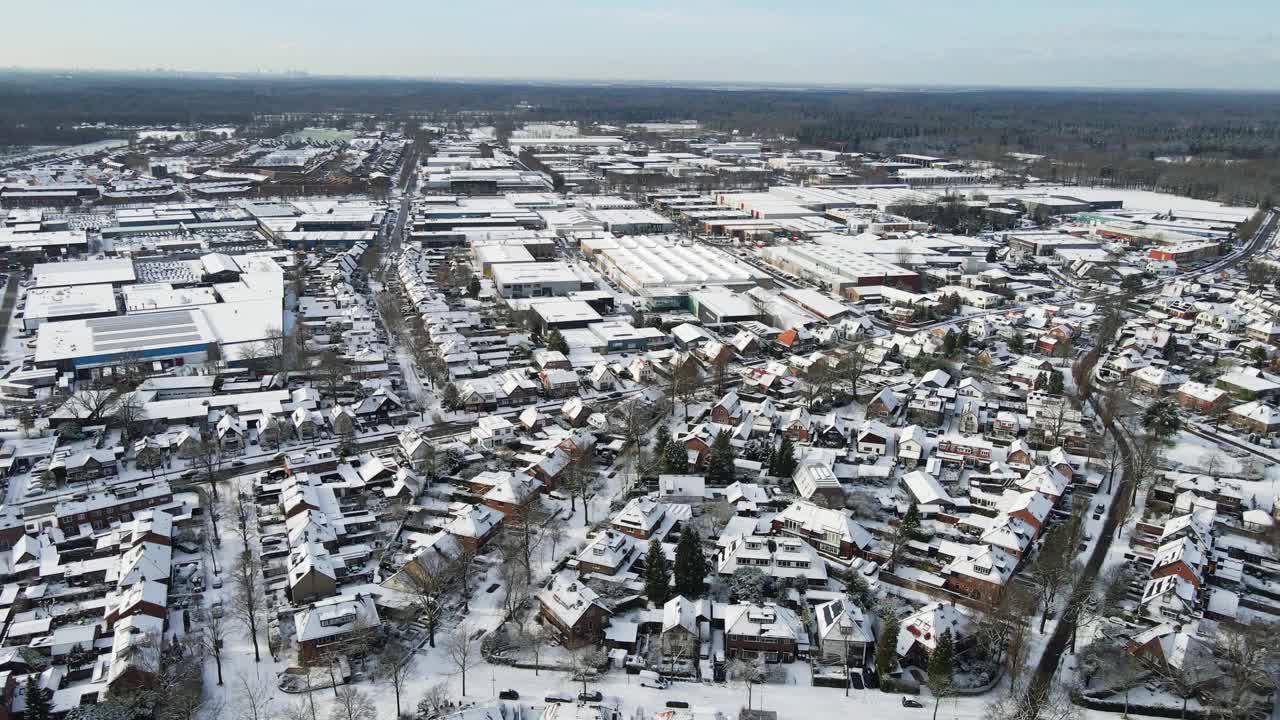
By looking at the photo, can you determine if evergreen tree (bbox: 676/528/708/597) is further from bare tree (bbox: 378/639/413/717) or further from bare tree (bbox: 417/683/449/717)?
bare tree (bbox: 378/639/413/717)

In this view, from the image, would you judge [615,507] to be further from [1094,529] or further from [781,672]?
[1094,529]

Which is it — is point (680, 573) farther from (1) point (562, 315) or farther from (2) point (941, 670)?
(1) point (562, 315)

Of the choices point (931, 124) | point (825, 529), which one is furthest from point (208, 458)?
point (931, 124)

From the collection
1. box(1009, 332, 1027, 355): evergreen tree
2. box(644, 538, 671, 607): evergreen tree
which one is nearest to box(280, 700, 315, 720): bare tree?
box(644, 538, 671, 607): evergreen tree

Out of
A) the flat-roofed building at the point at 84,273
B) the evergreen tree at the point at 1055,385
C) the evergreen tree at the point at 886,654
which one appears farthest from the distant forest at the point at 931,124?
the evergreen tree at the point at 886,654

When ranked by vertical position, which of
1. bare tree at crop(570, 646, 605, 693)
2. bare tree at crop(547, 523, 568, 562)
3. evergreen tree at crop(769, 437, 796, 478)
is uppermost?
A: evergreen tree at crop(769, 437, 796, 478)

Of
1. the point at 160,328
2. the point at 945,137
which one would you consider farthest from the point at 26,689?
the point at 945,137
